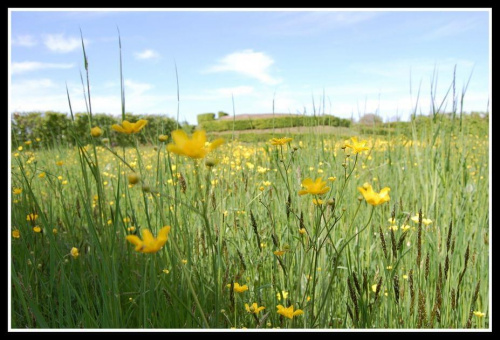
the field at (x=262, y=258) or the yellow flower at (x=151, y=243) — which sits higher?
the yellow flower at (x=151, y=243)

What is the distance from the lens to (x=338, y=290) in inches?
56.1

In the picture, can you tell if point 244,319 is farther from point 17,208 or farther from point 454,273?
point 17,208

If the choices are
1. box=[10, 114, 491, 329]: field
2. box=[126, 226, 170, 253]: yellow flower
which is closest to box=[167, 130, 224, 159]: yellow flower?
box=[10, 114, 491, 329]: field

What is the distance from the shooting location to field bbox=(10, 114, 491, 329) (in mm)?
984

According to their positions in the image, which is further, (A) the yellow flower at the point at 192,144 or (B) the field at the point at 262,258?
(B) the field at the point at 262,258

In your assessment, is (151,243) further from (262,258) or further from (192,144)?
(262,258)

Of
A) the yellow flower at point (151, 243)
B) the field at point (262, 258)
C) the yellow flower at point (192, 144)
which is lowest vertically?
the field at point (262, 258)

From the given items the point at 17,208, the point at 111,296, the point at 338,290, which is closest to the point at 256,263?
the point at 338,290

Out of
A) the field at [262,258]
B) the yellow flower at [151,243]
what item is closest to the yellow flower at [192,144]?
the field at [262,258]

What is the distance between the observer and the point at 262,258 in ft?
4.44

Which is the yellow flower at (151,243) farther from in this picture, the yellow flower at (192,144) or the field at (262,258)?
the yellow flower at (192,144)

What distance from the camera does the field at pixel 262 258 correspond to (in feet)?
3.23

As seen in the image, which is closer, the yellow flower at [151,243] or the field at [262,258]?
the yellow flower at [151,243]
